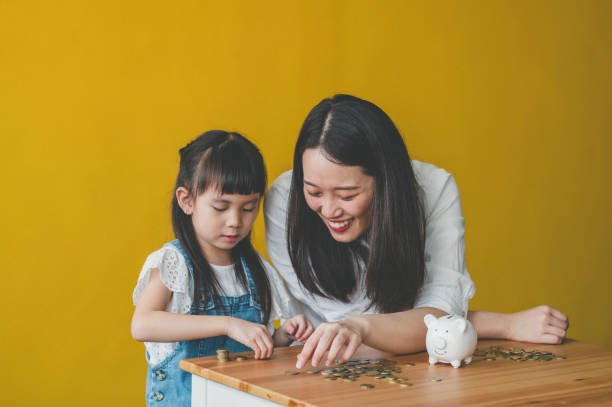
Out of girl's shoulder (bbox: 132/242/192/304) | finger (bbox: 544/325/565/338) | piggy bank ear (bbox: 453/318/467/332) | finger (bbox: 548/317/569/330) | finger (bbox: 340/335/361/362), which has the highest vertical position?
girl's shoulder (bbox: 132/242/192/304)

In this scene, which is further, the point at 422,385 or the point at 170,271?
the point at 170,271

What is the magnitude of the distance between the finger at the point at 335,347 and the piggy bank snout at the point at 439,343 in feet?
0.56

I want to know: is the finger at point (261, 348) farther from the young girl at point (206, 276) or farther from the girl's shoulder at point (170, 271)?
the girl's shoulder at point (170, 271)

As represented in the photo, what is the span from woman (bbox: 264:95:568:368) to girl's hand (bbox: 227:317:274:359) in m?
0.23

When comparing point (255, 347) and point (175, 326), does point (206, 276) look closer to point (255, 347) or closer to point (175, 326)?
point (175, 326)

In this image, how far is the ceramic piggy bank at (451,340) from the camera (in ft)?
4.04

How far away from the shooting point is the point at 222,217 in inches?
67.6

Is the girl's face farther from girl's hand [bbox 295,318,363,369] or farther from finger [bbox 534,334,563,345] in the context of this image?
finger [bbox 534,334,563,345]

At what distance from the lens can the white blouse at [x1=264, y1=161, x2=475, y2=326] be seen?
1.58 m

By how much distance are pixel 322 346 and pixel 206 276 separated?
63cm

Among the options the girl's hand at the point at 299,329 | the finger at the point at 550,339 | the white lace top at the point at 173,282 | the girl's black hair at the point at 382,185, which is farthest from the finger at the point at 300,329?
the finger at the point at 550,339

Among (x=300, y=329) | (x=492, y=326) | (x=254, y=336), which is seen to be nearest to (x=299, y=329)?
(x=300, y=329)

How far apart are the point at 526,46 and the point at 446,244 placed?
2.34 metres

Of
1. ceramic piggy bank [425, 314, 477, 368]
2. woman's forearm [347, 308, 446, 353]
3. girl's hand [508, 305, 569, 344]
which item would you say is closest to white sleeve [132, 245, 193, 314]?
woman's forearm [347, 308, 446, 353]
